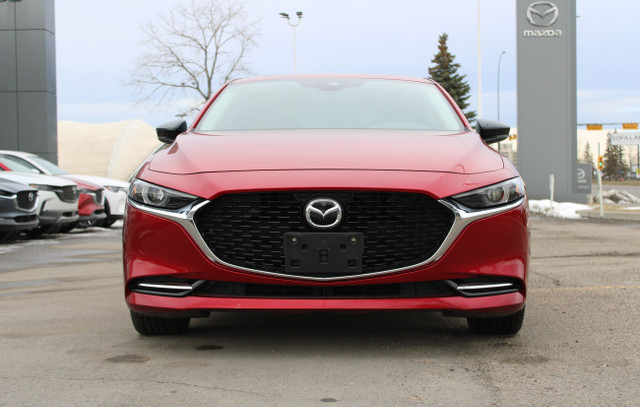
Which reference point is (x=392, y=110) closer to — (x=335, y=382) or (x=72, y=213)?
(x=335, y=382)

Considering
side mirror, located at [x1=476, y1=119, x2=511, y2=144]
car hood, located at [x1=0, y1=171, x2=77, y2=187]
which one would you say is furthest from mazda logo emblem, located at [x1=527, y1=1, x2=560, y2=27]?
side mirror, located at [x1=476, y1=119, x2=511, y2=144]

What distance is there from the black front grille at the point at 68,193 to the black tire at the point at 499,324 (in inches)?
398

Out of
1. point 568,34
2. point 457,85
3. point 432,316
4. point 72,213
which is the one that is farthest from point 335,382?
point 457,85

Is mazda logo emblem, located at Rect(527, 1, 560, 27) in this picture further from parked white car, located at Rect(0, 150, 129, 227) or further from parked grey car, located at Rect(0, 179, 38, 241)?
parked grey car, located at Rect(0, 179, 38, 241)

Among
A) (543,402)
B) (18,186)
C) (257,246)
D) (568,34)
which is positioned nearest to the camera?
(543,402)

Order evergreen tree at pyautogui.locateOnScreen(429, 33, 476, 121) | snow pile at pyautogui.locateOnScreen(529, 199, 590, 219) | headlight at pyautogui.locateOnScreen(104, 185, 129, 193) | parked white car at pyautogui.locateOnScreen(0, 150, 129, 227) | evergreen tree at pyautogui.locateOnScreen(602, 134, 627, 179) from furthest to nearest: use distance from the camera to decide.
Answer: evergreen tree at pyautogui.locateOnScreen(602, 134, 627, 179) → evergreen tree at pyautogui.locateOnScreen(429, 33, 476, 121) → snow pile at pyautogui.locateOnScreen(529, 199, 590, 219) → headlight at pyautogui.locateOnScreen(104, 185, 129, 193) → parked white car at pyautogui.locateOnScreen(0, 150, 129, 227)

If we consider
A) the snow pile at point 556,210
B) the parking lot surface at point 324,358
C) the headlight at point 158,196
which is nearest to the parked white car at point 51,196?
the parking lot surface at point 324,358

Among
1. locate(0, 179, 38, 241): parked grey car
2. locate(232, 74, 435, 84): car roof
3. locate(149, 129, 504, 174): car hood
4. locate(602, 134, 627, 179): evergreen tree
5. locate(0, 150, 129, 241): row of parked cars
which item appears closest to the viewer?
locate(149, 129, 504, 174): car hood

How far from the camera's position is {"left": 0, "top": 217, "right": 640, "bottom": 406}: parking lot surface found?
10.2 feet

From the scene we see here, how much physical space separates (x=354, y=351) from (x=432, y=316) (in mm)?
1142

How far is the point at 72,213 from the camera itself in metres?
13.4

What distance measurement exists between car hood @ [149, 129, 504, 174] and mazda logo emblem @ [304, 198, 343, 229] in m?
0.20

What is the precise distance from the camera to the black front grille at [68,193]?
12.9m

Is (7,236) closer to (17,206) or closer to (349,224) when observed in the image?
(17,206)
